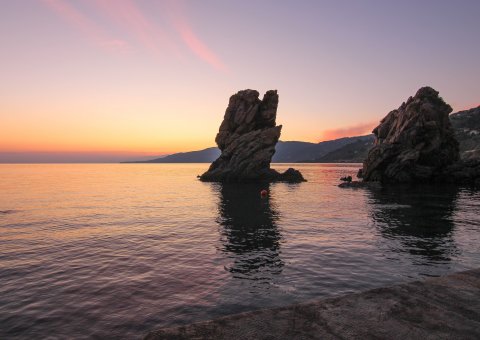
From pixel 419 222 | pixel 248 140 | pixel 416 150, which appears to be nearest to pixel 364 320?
pixel 419 222

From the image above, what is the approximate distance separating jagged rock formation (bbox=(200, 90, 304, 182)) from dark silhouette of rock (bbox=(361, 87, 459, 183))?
1046 inches

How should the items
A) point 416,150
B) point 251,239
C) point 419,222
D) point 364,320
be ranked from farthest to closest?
point 416,150
point 419,222
point 251,239
point 364,320

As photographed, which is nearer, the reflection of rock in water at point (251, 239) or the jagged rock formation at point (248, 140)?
the reflection of rock in water at point (251, 239)

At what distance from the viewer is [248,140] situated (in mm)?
102375

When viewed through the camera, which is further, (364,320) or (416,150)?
(416,150)

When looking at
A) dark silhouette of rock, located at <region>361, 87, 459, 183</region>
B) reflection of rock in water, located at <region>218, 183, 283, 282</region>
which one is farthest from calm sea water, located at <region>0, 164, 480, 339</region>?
dark silhouette of rock, located at <region>361, 87, 459, 183</region>

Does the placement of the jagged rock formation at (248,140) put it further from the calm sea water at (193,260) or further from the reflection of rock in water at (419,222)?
the calm sea water at (193,260)

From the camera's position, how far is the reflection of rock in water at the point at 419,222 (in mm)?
25672

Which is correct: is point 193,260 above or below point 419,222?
below

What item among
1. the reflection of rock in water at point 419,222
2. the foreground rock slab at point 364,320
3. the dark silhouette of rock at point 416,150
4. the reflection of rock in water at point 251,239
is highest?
the dark silhouette of rock at point 416,150

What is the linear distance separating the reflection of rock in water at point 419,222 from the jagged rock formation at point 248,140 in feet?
146

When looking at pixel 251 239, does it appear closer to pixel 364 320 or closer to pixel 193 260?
pixel 193 260

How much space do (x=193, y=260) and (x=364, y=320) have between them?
17418mm

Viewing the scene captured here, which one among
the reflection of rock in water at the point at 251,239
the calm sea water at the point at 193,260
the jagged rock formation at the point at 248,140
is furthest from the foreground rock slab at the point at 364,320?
the jagged rock formation at the point at 248,140
